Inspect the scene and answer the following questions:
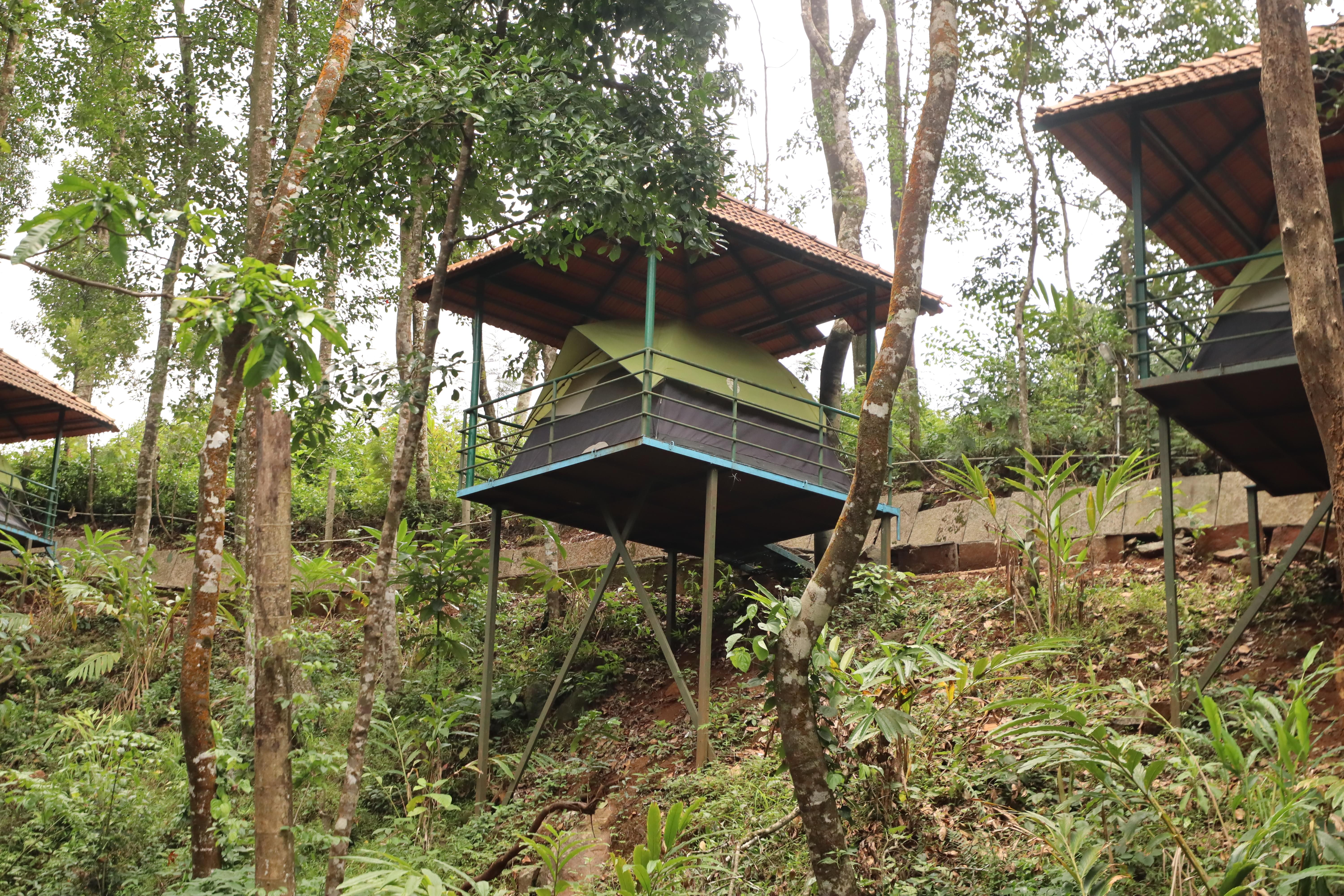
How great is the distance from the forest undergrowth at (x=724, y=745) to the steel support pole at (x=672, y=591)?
42 centimetres

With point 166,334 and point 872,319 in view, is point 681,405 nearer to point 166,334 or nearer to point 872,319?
point 872,319

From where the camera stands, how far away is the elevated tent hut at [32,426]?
707 inches

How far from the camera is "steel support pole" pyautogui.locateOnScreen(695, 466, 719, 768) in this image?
10.2 meters

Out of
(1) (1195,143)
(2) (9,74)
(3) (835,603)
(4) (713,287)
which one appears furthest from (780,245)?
(2) (9,74)

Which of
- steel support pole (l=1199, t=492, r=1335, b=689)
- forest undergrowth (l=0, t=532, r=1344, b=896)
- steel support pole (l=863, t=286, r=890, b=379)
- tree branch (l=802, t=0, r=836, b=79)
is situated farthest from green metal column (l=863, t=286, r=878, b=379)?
tree branch (l=802, t=0, r=836, b=79)

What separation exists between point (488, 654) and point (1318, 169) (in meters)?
8.66

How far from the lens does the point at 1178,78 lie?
9211 mm

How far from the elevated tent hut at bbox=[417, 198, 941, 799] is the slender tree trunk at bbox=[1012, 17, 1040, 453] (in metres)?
2.33

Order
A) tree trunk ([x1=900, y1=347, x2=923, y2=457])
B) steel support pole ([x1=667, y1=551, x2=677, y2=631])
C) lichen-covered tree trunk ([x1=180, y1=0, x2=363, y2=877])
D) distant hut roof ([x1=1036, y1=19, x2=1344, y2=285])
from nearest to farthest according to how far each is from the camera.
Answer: lichen-covered tree trunk ([x1=180, y1=0, x2=363, y2=877])
distant hut roof ([x1=1036, y1=19, x2=1344, y2=285])
steel support pole ([x1=667, y1=551, x2=677, y2=631])
tree trunk ([x1=900, y1=347, x2=923, y2=457])

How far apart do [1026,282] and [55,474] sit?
1556 cm

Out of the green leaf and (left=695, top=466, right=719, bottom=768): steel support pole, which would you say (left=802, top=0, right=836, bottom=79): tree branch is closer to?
(left=695, top=466, right=719, bottom=768): steel support pole

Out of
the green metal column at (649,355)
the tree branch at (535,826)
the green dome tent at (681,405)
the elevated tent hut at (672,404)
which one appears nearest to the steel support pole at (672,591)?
the elevated tent hut at (672,404)

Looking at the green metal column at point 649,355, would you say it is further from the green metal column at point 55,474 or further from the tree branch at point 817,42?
the green metal column at point 55,474

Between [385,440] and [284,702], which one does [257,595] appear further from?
[385,440]
